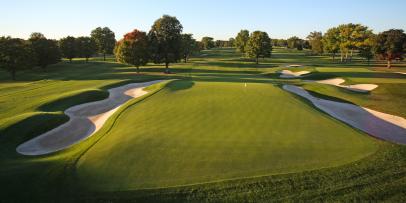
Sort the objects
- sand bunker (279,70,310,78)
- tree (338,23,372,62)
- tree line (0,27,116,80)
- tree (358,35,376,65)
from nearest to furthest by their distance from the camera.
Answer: tree line (0,27,116,80) < sand bunker (279,70,310,78) < tree (358,35,376,65) < tree (338,23,372,62)

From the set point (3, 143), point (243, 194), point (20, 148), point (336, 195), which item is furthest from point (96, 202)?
point (3, 143)

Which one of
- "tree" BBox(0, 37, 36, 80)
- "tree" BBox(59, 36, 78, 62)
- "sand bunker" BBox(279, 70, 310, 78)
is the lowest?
"sand bunker" BBox(279, 70, 310, 78)

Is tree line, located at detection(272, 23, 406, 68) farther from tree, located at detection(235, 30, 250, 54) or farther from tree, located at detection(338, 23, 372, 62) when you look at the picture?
tree, located at detection(235, 30, 250, 54)

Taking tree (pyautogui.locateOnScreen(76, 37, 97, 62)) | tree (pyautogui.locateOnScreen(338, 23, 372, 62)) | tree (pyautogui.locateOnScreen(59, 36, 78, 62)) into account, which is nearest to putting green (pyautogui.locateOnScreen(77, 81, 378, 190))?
tree (pyautogui.locateOnScreen(59, 36, 78, 62))

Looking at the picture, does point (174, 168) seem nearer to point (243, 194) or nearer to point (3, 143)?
point (243, 194)

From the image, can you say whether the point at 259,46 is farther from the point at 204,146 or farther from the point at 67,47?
the point at 204,146

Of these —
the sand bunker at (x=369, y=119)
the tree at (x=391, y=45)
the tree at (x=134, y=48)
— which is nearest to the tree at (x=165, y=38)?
the tree at (x=134, y=48)
